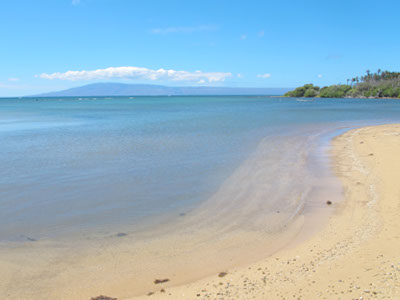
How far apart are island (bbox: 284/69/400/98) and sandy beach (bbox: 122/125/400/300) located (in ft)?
484

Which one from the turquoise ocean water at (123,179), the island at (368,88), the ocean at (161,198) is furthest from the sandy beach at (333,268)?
the island at (368,88)

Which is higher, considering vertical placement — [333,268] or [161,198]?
[161,198]

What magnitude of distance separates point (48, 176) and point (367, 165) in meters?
13.5

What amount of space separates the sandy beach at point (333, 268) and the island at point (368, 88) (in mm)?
147378

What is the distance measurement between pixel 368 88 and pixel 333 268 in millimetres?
176746

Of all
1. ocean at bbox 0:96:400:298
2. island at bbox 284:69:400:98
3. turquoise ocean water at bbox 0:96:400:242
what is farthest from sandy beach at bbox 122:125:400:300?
island at bbox 284:69:400:98

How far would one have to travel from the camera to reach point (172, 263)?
6.83 m

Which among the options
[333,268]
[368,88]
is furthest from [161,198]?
[368,88]

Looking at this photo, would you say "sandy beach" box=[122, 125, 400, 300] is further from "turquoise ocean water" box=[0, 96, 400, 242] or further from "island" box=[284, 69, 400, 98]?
"island" box=[284, 69, 400, 98]

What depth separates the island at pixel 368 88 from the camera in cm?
14362

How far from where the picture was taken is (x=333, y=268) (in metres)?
5.97

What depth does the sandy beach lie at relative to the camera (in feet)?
17.1

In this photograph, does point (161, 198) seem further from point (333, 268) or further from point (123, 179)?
point (333, 268)

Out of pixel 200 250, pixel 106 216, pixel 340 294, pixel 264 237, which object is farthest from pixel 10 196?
pixel 340 294
